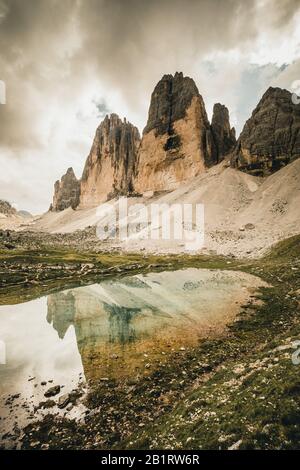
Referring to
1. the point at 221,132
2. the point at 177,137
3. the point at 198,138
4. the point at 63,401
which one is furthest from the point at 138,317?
the point at 221,132

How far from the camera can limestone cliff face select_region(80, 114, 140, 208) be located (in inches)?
6895

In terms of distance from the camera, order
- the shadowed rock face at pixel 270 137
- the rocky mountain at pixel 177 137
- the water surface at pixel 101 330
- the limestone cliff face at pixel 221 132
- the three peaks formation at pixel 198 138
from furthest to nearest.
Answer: the limestone cliff face at pixel 221 132 → the rocky mountain at pixel 177 137 → the three peaks formation at pixel 198 138 → the shadowed rock face at pixel 270 137 → the water surface at pixel 101 330

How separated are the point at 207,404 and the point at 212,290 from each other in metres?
19.8

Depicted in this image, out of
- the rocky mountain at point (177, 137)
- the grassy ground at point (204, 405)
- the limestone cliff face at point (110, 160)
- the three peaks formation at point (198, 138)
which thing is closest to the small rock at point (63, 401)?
the grassy ground at point (204, 405)

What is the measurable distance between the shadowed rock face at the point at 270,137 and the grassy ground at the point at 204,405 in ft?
299

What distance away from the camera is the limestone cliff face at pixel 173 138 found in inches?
4766

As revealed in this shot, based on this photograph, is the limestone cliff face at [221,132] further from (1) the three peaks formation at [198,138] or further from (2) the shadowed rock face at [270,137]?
(2) the shadowed rock face at [270,137]

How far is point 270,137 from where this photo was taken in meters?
97.1

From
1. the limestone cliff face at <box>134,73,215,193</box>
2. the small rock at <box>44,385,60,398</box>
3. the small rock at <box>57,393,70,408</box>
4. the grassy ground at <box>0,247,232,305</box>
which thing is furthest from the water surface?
the limestone cliff face at <box>134,73,215,193</box>

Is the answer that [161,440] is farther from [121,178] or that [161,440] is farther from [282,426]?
[121,178]

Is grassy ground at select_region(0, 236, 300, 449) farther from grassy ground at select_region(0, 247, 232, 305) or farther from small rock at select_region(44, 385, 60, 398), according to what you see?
grassy ground at select_region(0, 247, 232, 305)

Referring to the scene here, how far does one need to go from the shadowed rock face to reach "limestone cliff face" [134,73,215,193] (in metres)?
21.2

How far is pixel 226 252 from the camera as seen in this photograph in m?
57.0
